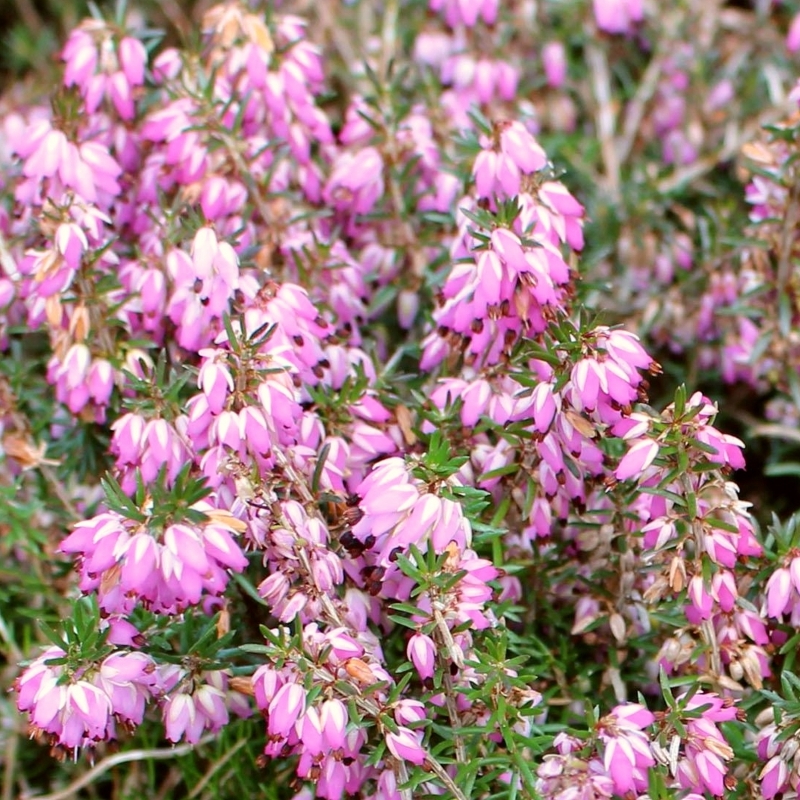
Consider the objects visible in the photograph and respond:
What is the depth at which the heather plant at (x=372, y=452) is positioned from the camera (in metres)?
2.40

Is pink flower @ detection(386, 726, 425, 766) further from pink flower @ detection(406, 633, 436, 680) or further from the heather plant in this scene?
pink flower @ detection(406, 633, 436, 680)

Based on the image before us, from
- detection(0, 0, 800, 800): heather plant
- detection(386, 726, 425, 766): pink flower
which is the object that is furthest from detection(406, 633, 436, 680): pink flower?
detection(386, 726, 425, 766): pink flower

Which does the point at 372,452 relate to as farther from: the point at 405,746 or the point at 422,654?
the point at 405,746

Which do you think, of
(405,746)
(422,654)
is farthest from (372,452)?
(405,746)

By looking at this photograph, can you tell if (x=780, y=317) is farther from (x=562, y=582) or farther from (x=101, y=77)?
(x=101, y=77)

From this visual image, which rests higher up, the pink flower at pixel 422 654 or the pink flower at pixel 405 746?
the pink flower at pixel 422 654

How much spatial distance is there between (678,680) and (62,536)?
1899 mm

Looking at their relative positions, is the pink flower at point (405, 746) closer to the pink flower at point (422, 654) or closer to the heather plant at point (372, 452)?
the heather plant at point (372, 452)

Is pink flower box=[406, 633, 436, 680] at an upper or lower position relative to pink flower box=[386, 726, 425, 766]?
upper

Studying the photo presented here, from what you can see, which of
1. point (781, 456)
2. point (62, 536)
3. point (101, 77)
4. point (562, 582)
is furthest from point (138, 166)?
point (781, 456)

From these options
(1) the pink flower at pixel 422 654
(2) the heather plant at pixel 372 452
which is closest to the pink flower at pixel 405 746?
(2) the heather plant at pixel 372 452

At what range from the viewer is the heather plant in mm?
2398

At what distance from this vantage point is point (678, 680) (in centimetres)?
255

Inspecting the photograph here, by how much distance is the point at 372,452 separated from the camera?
2.87m
